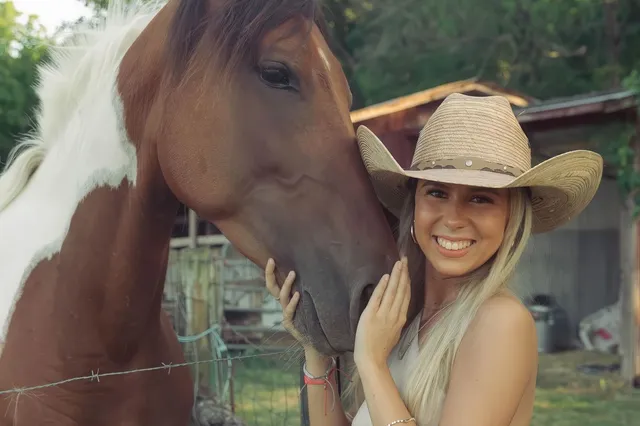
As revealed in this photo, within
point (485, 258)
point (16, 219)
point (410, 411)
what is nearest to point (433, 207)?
point (485, 258)

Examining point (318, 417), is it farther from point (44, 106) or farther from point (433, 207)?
point (44, 106)

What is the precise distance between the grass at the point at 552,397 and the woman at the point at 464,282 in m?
3.84

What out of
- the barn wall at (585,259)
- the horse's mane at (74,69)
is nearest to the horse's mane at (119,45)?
the horse's mane at (74,69)

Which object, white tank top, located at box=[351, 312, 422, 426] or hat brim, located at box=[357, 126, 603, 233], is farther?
white tank top, located at box=[351, 312, 422, 426]

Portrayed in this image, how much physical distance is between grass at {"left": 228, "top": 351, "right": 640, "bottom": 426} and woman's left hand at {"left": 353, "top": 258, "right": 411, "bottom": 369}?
3893 millimetres

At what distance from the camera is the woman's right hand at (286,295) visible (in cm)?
153

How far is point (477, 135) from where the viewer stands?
55.1 inches

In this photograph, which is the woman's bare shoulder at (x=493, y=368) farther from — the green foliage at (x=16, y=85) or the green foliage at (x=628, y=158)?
the green foliage at (x=628, y=158)

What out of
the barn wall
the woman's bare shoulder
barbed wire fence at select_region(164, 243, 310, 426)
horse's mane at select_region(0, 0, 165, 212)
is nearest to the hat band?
the woman's bare shoulder

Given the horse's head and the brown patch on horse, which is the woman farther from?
the brown patch on horse

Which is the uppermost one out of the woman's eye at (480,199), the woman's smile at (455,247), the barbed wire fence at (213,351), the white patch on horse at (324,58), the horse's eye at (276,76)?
the white patch on horse at (324,58)

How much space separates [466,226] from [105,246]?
104cm

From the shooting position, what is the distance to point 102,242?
71.7 inches

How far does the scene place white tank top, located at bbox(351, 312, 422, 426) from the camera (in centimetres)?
146
